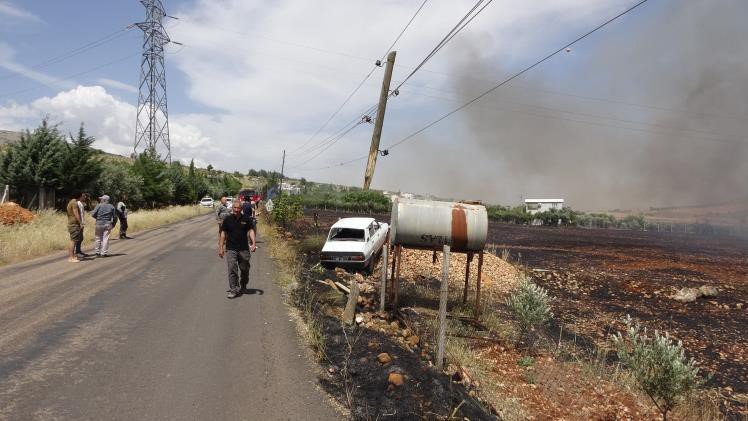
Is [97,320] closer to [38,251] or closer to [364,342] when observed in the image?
[364,342]

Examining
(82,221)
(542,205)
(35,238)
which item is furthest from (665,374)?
(542,205)

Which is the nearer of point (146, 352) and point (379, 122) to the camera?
point (146, 352)

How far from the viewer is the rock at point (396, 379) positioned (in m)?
5.02

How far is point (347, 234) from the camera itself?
1528 cm

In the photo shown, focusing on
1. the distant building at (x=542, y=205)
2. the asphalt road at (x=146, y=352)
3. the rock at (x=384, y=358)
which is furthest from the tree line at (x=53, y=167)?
the distant building at (x=542, y=205)

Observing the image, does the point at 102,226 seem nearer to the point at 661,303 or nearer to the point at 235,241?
the point at 235,241

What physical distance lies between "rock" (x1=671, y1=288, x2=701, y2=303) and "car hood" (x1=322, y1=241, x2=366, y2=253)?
467 inches

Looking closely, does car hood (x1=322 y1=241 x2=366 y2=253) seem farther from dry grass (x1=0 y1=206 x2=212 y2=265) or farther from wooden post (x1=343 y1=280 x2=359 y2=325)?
dry grass (x1=0 y1=206 x2=212 y2=265)

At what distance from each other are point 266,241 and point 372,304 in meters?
11.2

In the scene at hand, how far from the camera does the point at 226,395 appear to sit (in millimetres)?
4535

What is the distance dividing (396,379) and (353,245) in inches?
371

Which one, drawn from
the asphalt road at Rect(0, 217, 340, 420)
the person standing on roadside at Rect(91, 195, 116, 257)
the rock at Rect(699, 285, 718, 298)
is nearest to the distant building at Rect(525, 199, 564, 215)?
the rock at Rect(699, 285, 718, 298)

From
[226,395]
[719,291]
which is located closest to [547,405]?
[226,395]

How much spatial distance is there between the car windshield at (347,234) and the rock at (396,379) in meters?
10.0
